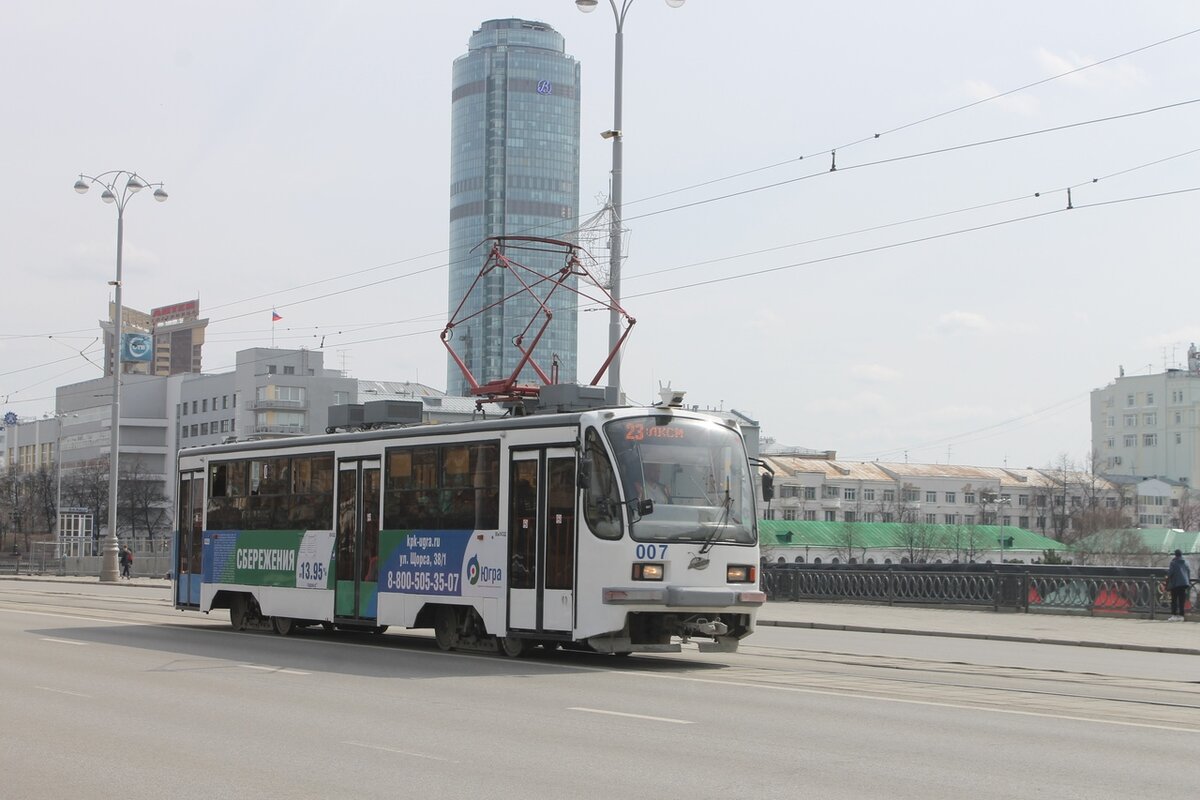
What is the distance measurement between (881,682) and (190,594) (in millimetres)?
13855

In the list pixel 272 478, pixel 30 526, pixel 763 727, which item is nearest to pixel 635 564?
pixel 763 727

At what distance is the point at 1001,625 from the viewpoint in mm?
27188

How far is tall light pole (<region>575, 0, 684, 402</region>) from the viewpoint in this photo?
2539 centimetres

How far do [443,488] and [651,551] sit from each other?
3.67m

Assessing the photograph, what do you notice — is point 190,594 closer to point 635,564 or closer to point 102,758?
point 635,564

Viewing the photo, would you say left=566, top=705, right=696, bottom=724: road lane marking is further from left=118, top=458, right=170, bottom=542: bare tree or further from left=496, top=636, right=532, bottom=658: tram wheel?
left=118, top=458, right=170, bottom=542: bare tree

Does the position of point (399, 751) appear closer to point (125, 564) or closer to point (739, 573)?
point (739, 573)

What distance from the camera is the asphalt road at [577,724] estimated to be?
890cm

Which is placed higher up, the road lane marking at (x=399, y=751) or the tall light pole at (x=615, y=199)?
the tall light pole at (x=615, y=199)

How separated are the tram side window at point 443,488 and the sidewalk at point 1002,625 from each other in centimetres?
1019

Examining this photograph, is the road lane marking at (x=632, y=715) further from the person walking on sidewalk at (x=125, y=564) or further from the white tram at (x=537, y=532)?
the person walking on sidewalk at (x=125, y=564)

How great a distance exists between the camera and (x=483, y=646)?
18.5m

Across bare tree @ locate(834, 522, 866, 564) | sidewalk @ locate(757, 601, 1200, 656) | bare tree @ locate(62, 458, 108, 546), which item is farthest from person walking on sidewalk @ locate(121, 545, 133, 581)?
bare tree @ locate(834, 522, 866, 564)

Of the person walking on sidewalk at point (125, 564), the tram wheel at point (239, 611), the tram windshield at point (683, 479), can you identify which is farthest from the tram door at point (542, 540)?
the person walking on sidewalk at point (125, 564)
